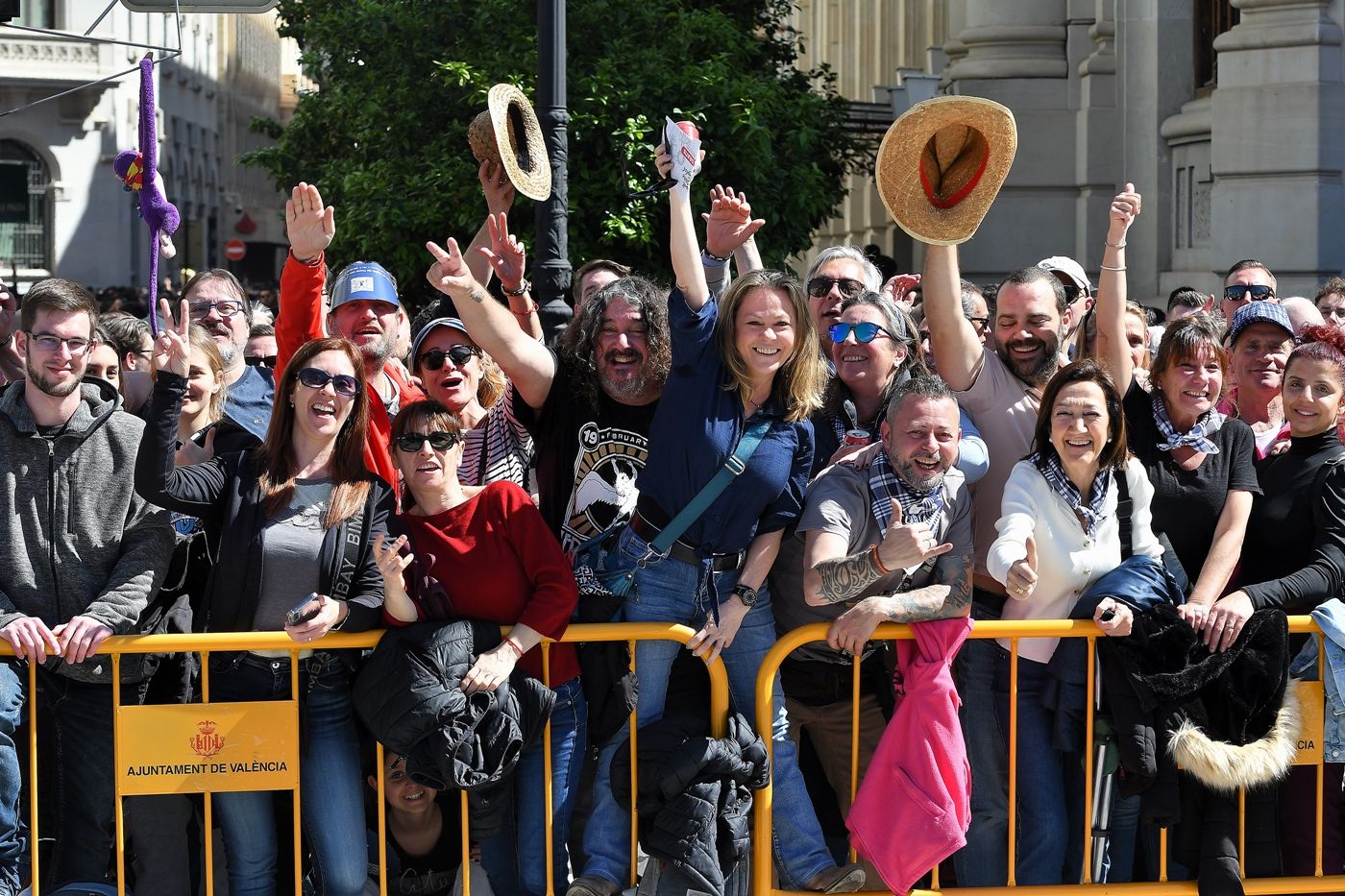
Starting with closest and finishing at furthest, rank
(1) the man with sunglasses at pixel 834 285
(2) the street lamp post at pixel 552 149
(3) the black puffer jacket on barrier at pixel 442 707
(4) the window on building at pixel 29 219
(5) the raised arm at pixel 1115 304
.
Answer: (3) the black puffer jacket on barrier at pixel 442 707, (5) the raised arm at pixel 1115 304, (1) the man with sunglasses at pixel 834 285, (2) the street lamp post at pixel 552 149, (4) the window on building at pixel 29 219


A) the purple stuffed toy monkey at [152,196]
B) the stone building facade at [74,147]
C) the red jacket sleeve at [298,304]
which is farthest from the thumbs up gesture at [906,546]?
the stone building facade at [74,147]

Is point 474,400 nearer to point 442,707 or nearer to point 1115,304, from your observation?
point 442,707

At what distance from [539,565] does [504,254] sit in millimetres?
1426

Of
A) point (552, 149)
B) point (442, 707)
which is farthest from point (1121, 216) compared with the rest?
point (552, 149)

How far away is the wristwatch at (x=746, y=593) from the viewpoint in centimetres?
515

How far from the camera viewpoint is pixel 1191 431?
5512 mm

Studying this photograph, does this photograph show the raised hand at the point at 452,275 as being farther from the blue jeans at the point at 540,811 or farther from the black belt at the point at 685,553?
the blue jeans at the point at 540,811

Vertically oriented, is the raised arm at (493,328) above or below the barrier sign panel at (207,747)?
above

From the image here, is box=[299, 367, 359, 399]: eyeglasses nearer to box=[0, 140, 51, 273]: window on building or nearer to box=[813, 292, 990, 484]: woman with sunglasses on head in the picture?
box=[813, 292, 990, 484]: woman with sunglasses on head

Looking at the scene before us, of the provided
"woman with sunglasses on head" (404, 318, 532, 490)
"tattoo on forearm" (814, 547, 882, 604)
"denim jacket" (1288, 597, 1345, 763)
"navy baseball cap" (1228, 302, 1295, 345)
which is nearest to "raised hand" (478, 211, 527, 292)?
"woman with sunglasses on head" (404, 318, 532, 490)

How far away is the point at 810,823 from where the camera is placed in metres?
5.31

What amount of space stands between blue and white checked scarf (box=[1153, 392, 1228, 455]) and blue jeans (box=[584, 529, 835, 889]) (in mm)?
1431

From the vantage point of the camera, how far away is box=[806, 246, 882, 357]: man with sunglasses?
20.5ft

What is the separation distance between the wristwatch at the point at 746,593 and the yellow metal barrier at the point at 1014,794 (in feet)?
0.52
